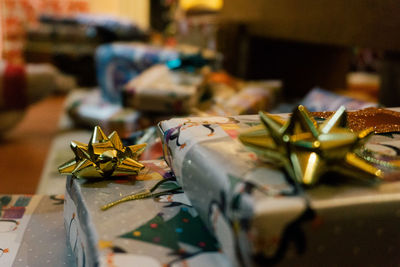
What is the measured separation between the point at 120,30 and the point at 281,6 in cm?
151

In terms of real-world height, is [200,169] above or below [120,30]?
above

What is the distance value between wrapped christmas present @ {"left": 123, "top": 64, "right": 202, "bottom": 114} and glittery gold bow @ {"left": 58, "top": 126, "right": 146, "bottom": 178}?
0.63m

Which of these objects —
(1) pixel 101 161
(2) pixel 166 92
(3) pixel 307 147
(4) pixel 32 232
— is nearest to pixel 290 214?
(3) pixel 307 147

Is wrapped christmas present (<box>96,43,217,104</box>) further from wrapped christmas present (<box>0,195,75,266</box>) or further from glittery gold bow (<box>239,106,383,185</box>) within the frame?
glittery gold bow (<box>239,106,383,185</box>)

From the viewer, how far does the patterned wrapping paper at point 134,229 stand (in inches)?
16.1

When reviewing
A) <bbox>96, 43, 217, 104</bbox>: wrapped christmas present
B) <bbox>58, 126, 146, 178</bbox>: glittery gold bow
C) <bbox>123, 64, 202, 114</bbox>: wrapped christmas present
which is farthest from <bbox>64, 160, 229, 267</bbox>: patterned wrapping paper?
<bbox>96, 43, 217, 104</bbox>: wrapped christmas present

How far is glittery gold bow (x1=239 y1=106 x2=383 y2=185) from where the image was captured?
385 millimetres

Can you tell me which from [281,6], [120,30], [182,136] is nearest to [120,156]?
[182,136]

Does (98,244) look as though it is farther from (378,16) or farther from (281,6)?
(281,6)

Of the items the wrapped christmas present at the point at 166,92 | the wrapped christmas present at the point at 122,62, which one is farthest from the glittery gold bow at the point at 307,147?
the wrapped christmas present at the point at 122,62

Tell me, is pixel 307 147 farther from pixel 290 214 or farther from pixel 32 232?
pixel 32 232

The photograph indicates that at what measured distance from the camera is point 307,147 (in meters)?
0.40

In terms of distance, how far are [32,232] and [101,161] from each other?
170 millimetres

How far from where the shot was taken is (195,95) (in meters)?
1.23
